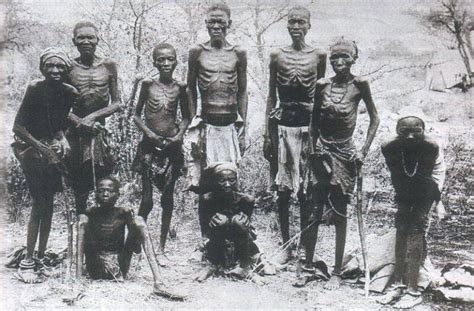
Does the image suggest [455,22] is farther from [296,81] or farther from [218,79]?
[218,79]

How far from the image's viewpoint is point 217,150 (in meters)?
3.84

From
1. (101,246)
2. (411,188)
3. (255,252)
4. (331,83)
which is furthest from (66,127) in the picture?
(411,188)

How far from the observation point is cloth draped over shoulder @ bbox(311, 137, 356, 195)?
137 inches

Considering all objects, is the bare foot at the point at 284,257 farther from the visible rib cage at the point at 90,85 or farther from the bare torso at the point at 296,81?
the visible rib cage at the point at 90,85

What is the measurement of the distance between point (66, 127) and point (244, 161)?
2.28 m

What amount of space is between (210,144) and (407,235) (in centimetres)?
140

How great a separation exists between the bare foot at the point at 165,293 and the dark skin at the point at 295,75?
105cm

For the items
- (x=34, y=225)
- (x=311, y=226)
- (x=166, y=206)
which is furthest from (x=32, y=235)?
(x=311, y=226)

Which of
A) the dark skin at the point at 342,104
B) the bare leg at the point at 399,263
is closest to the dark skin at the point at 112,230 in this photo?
the dark skin at the point at 342,104

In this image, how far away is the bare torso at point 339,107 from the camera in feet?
11.3

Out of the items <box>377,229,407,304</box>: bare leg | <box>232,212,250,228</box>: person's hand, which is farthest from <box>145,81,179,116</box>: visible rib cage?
<box>377,229,407,304</box>: bare leg

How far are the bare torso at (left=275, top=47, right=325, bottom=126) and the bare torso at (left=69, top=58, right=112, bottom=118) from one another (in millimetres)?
1151

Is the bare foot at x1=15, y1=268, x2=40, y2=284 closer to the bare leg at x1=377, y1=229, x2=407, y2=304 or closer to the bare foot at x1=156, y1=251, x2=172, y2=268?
the bare foot at x1=156, y1=251, x2=172, y2=268

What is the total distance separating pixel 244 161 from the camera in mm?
5602
